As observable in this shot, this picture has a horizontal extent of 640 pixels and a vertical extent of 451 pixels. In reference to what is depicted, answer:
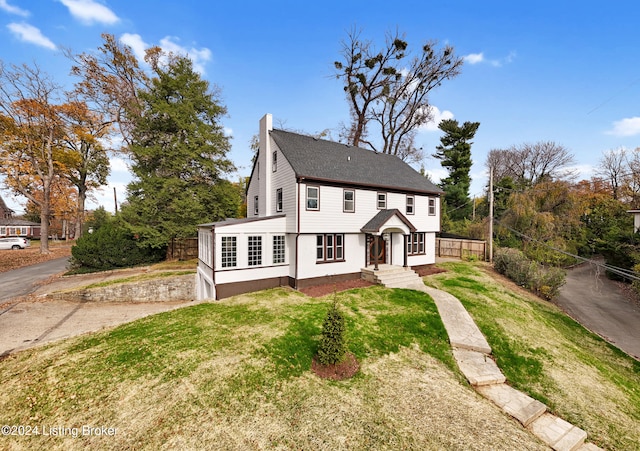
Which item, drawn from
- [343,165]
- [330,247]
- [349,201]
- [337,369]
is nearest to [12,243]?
[330,247]

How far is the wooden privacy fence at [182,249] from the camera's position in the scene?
20953 millimetres

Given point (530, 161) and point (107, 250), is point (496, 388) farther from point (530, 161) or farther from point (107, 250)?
point (530, 161)

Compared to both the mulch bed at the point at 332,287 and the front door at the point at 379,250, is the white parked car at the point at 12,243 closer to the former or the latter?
the mulch bed at the point at 332,287

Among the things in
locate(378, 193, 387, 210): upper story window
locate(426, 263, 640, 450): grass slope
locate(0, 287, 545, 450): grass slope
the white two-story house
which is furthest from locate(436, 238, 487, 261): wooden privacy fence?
locate(0, 287, 545, 450): grass slope

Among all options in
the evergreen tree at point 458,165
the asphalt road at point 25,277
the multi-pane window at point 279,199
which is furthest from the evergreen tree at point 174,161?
the evergreen tree at point 458,165

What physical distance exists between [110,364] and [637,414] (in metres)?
13.1

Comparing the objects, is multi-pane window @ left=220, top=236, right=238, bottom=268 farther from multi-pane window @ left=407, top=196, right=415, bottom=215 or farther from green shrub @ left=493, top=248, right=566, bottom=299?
green shrub @ left=493, top=248, right=566, bottom=299

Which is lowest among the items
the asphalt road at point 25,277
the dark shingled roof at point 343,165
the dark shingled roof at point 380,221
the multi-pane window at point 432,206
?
the asphalt road at point 25,277

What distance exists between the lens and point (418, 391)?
6.00 meters

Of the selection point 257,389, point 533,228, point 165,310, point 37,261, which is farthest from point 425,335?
point 37,261

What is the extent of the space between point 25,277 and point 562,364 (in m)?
28.3

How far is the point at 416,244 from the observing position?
18.0 metres

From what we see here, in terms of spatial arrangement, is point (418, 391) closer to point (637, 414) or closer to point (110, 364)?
point (637, 414)

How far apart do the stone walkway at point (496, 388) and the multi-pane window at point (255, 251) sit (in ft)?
28.8
